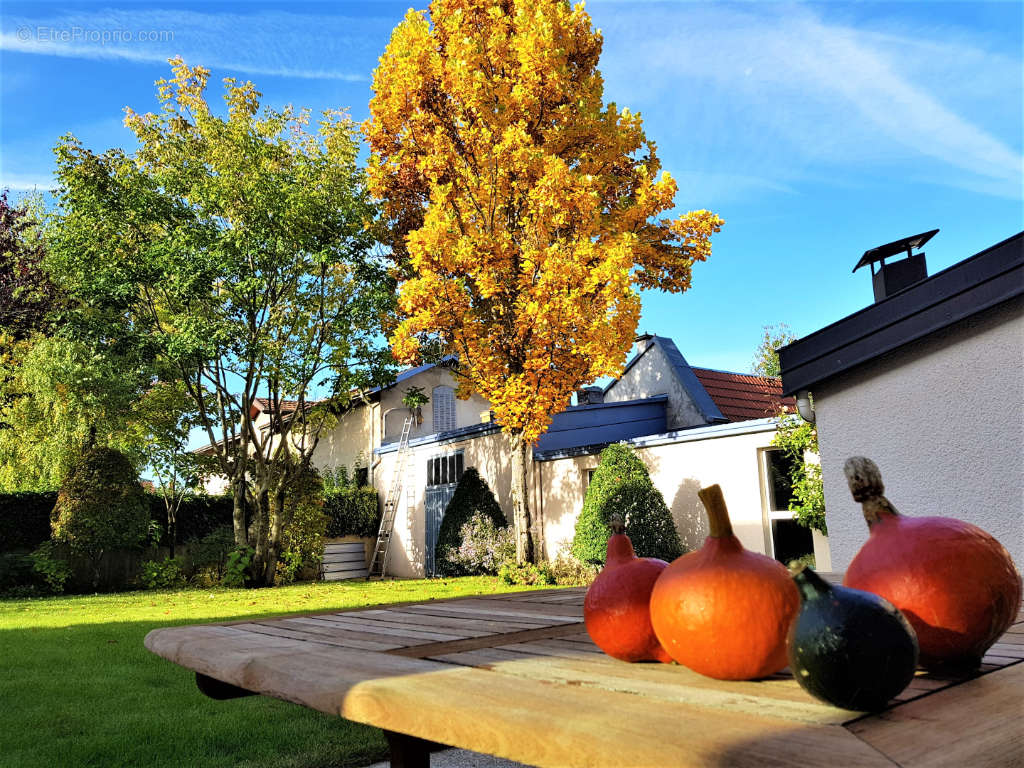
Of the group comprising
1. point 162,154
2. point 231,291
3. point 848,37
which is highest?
point 162,154

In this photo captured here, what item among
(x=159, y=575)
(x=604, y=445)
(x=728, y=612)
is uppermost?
(x=604, y=445)

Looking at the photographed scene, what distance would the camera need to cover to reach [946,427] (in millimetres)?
5539

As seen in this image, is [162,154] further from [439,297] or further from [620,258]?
[620,258]

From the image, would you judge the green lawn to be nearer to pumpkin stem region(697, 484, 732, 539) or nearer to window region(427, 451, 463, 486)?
pumpkin stem region(697, 484, 732, 539)

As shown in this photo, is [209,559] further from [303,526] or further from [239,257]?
[239,257]

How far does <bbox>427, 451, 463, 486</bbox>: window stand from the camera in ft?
57.5

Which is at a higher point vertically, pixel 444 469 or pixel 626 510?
pixel 444 469

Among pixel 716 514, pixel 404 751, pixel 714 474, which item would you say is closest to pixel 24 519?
pixel 714 474

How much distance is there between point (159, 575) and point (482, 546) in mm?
7177

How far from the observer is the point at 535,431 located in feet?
40.0

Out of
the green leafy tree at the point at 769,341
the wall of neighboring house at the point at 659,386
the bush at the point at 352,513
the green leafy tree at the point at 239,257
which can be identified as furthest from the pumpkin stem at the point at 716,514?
the green leafy tree at the point at 769,341

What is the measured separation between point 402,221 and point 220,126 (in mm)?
4647

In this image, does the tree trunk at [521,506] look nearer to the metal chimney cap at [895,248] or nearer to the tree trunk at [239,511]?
the tree trunk at [239,511]

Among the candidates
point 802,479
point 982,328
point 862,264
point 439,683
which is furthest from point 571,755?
point 802,479
